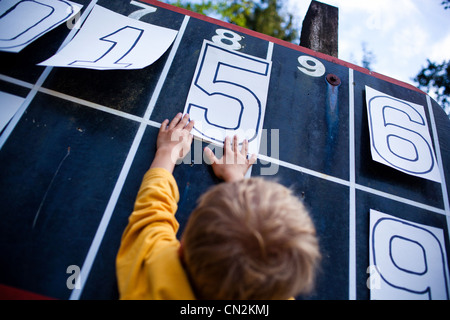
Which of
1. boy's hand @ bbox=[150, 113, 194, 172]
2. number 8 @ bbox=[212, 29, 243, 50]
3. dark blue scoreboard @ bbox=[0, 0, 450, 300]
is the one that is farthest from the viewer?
number 8 @ bbox=[212, 29, 243, 50]

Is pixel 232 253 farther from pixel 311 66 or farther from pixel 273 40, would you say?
pixel 273 40

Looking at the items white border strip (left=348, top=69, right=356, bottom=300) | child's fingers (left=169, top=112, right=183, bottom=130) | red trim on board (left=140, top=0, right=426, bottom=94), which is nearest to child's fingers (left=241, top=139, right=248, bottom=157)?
child's fingers (left=169, top=112, right=183, bottom=130)

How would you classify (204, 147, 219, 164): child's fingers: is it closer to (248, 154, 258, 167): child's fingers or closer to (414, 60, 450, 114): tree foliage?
(248, 154, 258, 167): child's fingers

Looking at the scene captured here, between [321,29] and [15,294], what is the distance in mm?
2780

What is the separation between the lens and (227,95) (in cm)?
173

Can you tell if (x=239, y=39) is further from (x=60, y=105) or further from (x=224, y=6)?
(x=224, y=6)

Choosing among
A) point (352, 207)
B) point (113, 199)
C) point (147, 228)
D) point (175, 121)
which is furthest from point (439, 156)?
point (113, 199)

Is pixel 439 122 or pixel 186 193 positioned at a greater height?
pixel 439 122

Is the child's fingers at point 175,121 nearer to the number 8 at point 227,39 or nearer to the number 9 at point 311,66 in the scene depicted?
the number 8 at point 227,39

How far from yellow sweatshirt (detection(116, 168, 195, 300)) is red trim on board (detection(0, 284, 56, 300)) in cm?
46

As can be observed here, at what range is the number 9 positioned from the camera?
2.00 metres

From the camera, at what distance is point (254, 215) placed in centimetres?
75
